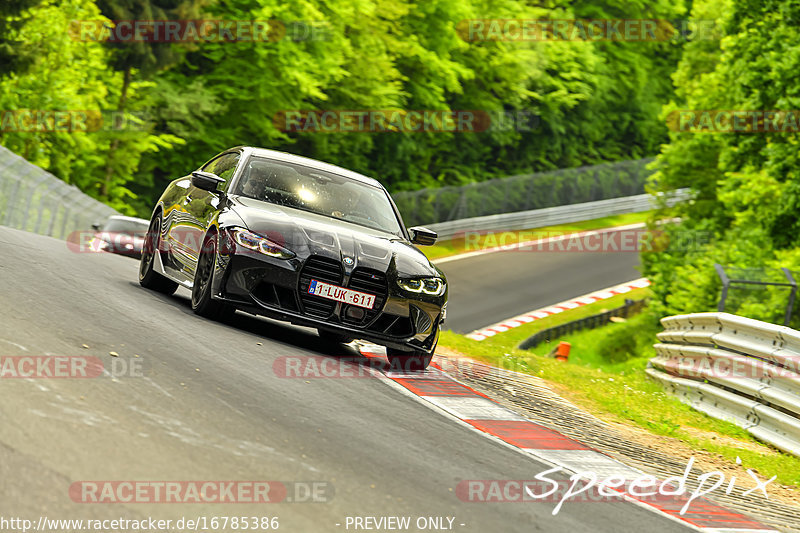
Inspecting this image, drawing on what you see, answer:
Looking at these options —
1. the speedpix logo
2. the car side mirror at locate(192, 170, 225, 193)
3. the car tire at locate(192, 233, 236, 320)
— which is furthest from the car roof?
the speedpix logo

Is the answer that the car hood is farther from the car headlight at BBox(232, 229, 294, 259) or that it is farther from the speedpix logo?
the speedpix logo

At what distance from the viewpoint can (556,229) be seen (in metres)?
49.5

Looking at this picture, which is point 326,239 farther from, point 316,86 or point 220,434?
point 316,86

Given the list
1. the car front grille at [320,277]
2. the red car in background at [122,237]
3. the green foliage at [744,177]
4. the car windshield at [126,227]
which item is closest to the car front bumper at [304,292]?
the car front grille at [320,277]

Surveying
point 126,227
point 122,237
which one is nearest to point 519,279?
point 126,227

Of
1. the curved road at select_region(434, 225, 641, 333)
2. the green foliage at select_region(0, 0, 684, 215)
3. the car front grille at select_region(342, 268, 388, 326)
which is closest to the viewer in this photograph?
the car front grille at select_region(342, 268, 388, 326)

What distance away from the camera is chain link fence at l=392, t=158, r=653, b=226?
44.0 m

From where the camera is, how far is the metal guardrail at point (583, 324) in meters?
29.1

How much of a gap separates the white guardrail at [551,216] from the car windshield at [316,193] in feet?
91.3

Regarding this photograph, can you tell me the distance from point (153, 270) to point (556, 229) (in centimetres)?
3940

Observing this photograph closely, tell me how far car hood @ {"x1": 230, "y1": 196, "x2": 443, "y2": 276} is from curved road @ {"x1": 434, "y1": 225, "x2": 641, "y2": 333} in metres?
20.2

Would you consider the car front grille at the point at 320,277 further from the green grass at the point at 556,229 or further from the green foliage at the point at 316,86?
the green grass at the point at 556,229

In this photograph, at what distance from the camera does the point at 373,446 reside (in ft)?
20.8

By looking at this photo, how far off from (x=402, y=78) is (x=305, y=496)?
40.8 metres
